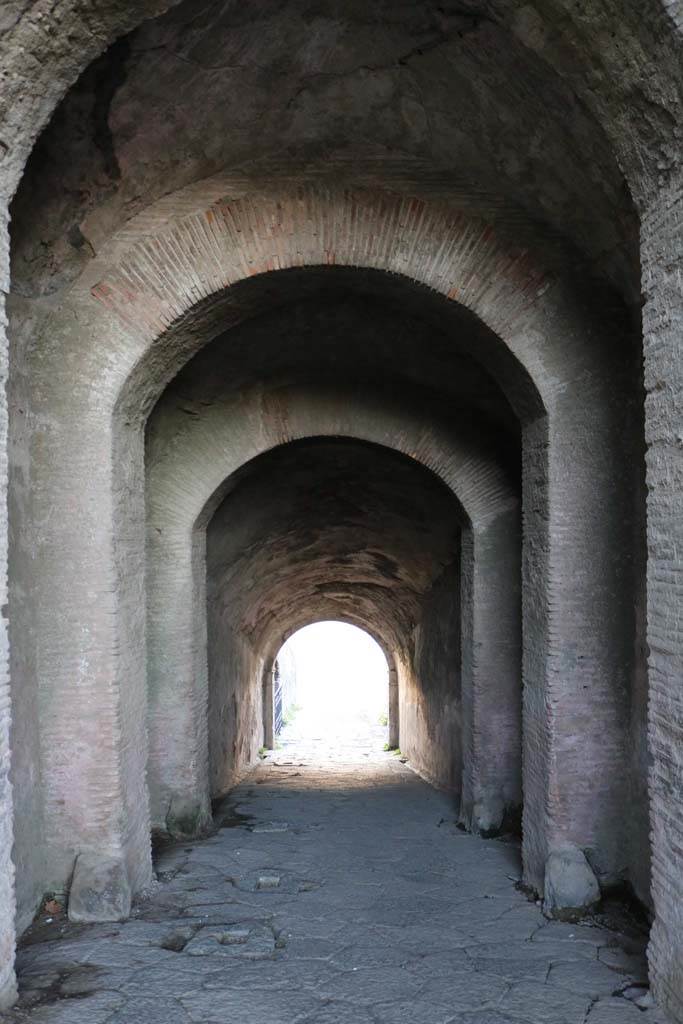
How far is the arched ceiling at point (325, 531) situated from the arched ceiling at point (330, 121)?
103 inches

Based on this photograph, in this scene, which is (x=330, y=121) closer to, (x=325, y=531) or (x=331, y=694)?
(x=325, y=531)

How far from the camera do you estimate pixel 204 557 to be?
21.8 feet

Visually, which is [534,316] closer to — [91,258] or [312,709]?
[91,258]

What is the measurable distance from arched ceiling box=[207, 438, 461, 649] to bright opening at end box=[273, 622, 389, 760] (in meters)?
3.94

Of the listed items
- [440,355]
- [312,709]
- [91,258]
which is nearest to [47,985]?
[91,258]

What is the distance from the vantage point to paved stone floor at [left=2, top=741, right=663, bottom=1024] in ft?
11.5

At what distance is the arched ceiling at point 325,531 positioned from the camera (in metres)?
7.62

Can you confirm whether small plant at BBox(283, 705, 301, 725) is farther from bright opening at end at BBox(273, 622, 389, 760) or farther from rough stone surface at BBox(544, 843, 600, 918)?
rough stone surface at BBox(544, 843, 600, 918)

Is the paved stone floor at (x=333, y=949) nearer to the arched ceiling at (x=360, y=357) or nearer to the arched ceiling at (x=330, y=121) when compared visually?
the arched ceiling at (x=360, y=357)

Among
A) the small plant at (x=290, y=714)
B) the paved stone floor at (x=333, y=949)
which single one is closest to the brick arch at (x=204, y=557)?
the paved stone floor at (x=333, y=949)

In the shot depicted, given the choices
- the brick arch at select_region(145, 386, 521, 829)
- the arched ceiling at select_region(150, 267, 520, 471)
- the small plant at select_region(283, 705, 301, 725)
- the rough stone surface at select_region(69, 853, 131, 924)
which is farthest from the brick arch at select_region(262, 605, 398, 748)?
the rough stone surface at select_region(69, 853, 131, 924)

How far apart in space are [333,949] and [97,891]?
1.30m

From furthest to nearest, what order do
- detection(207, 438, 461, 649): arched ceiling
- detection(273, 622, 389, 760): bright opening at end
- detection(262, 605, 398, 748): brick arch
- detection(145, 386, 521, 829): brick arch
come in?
detection(273, 622, 389, 760): bright opening at end
detection(262, 605, 398, 748): brick arch
detection(207, 438, 461, 649): arched ceiling
detection(145, 386, 521, 829): brick arch

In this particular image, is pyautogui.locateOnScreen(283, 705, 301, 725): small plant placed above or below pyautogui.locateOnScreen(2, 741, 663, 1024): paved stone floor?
below
